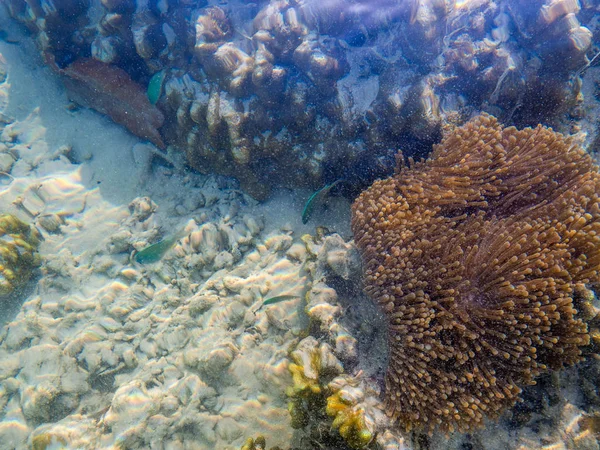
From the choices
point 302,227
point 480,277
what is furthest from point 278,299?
point 480,277

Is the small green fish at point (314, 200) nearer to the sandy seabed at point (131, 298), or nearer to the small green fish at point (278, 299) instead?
the sandy seabed at point (131, 298)

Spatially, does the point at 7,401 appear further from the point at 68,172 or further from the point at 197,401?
the point at 68,172

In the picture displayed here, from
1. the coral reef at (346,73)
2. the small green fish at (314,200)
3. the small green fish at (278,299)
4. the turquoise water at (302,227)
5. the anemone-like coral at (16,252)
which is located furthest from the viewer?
the anemone-like coral at (16,252)

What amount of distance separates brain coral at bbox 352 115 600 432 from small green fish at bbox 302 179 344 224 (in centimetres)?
102

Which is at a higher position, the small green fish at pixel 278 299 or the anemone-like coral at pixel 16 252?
the small green fish at pixel 278 299

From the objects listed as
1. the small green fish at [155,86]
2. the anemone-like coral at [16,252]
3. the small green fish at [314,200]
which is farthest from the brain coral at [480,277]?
the anemone-like coral at [16,252]

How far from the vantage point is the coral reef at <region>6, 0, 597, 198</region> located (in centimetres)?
393

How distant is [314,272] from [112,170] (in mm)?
3922

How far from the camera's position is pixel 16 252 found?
15.4ft

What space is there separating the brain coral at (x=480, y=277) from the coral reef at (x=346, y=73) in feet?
3.70

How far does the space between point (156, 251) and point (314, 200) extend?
2077mm

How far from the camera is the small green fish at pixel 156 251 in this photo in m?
4.29

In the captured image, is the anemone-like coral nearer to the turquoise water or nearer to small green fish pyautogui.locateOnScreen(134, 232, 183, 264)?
the turquoise water

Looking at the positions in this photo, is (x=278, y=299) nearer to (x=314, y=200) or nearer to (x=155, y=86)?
(x=314, y=200)
